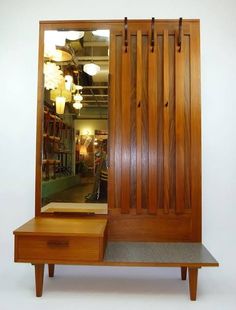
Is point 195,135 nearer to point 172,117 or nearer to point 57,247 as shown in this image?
point 172,117

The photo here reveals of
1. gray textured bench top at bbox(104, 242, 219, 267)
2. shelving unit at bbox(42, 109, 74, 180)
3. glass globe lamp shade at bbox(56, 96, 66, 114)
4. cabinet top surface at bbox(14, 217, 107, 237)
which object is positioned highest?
glass globe lamp shade at bbox(56, 96, 66, 114)

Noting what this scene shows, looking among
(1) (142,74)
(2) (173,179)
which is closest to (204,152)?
(2) (173,179)

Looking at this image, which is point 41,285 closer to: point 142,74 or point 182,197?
point 182,197

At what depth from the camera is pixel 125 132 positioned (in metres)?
2.11

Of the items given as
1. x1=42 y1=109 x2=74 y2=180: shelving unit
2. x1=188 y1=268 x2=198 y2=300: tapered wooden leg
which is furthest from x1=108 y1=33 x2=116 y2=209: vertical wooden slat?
x1=188 y1=268 x2=198 y2=300: tapered wooden leg

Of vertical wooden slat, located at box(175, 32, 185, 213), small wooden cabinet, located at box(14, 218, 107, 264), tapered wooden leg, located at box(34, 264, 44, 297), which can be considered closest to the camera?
small wooden cabinet, located at box(14, 218, 107, 264)

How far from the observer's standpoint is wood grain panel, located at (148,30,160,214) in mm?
2080

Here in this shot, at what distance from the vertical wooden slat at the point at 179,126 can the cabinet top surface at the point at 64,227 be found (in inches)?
23.4

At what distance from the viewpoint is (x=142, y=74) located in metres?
2.12

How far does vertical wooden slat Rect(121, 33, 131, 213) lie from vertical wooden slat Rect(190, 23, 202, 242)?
48cm

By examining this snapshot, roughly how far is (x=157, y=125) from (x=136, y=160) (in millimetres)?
311

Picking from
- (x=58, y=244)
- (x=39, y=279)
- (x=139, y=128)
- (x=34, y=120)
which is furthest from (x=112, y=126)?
(x=39, y=279)

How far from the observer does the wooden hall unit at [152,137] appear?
2.08 m

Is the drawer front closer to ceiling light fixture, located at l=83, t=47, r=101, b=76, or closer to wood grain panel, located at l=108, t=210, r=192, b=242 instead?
wood grain panel, located at l=108, t=210, r=192, b=242
